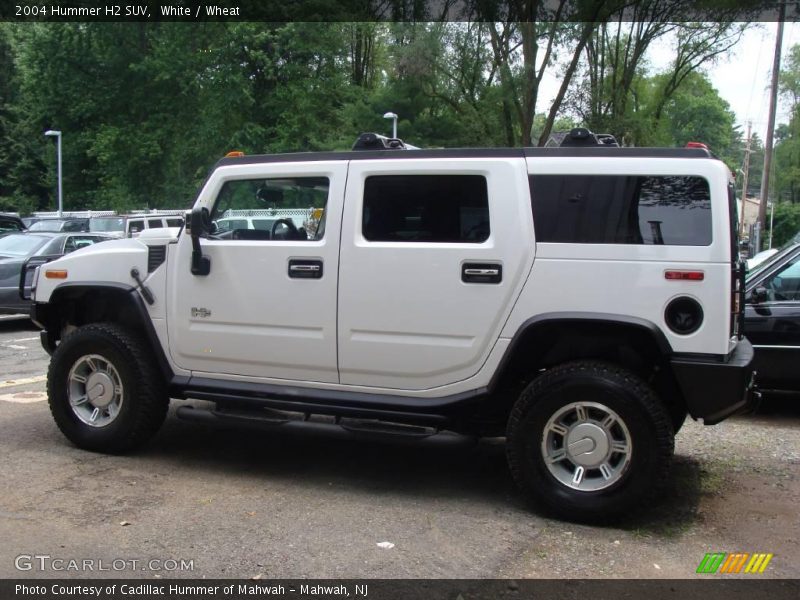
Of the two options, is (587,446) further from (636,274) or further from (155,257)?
(155,257)

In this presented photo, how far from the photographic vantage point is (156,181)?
38000 millimetres

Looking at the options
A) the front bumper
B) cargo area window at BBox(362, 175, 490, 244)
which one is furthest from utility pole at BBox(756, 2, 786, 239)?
the front bumper

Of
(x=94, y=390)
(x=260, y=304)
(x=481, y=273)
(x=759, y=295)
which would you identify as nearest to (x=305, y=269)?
(x=260, y=304)

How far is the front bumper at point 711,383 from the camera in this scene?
13.1ft

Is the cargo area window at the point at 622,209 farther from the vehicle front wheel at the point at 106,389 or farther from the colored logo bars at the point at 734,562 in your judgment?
the vehicle front wheel at the point at 106,389

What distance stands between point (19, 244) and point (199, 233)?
9272mm

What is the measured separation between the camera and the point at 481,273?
4379mm

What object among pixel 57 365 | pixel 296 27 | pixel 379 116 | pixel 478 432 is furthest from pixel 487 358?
pixel 296 27

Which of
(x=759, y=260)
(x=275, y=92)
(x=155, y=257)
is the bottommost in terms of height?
(x=759, y=260)

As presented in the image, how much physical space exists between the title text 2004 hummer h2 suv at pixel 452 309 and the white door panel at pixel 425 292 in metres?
0.01

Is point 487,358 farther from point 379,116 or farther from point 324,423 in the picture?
point 379,116

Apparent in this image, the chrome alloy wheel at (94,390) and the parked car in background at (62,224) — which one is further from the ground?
the parked car in background at (62,224)

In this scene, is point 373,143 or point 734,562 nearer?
point 734,562

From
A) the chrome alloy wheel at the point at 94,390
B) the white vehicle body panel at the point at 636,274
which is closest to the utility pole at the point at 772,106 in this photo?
the white vehicle body panel at the point at 636,274
